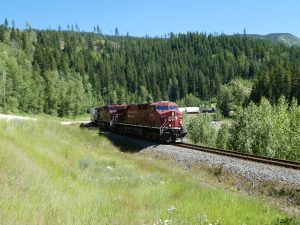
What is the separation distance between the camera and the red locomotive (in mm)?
31609

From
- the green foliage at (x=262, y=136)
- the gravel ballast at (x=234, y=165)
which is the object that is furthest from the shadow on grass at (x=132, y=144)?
the green foliage at (x=262, y=136)

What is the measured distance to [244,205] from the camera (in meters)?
10.4

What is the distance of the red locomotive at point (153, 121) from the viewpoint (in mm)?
31609

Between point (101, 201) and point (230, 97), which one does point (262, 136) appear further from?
point (230, 97)

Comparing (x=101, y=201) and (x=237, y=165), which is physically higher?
(x=101, y=201)

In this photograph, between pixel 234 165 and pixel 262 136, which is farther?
pixel 262 136

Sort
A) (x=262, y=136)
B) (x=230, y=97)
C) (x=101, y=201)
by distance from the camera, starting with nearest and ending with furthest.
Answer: (x=101, y=201)
(x=262, y=136)
(x=230, y=97)

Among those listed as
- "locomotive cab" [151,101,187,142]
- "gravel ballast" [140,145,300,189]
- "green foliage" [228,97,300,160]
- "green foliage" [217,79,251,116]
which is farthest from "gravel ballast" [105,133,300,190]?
"green foliage" [217,79,251,116]

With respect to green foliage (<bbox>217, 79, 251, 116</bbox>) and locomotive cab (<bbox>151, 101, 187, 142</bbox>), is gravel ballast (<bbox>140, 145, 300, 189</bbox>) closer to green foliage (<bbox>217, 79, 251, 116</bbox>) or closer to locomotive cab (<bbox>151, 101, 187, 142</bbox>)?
locomotive cab (<bbox>151, 101, 187, 142</bbox>)

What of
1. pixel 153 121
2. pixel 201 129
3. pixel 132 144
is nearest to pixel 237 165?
pixel 153 121

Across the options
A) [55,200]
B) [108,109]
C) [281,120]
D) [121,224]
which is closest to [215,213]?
[121,224]

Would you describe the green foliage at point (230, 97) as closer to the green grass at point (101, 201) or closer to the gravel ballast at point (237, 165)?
the gravel ballast at point (237, 165)

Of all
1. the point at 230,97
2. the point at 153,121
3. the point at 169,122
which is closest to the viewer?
the point at 169,122

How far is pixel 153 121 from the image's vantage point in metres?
33.0
